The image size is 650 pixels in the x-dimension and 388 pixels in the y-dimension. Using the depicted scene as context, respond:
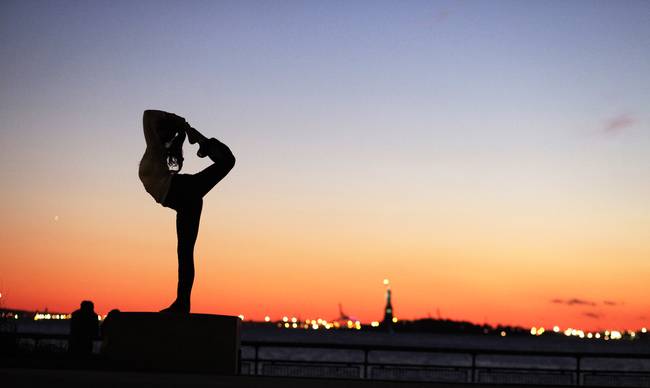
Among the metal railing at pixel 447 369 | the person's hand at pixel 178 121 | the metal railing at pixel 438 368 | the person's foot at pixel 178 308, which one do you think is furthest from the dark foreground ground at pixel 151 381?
the metal railing at pixel 438 368

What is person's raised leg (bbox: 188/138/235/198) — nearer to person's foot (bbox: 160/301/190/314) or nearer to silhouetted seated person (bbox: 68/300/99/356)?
person's foot (bbox: 160/301/190/314)

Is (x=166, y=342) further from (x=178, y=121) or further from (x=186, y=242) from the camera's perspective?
(x=178, y=121)

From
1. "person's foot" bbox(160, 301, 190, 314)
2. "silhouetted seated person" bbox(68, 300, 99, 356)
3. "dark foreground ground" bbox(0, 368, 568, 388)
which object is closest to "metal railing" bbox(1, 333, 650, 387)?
"silhouetted seated person" bbox(68, 300, 99, 356)

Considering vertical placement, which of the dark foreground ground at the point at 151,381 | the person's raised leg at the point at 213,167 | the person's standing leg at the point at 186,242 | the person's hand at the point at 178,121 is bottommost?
the dark foreground ground at the point at 151,381

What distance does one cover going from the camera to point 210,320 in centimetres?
1104

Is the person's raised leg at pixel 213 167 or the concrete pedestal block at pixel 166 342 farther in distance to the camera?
the person's raised leg at pixel 213 167

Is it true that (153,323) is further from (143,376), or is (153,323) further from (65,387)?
(65,387)

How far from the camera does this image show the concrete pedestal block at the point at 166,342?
Result: 10914 millimetres

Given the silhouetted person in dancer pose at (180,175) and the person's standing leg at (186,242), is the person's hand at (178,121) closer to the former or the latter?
the silhouetted person in dancer pose at (180,175)

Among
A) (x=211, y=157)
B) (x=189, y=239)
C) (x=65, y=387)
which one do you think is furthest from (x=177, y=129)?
(x=65, y=387)

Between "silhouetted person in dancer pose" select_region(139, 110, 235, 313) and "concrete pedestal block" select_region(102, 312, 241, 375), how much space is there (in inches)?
19.5

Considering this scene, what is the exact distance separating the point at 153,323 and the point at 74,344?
328 cm

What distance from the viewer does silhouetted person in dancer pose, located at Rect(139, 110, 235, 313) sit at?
11422 millimetres

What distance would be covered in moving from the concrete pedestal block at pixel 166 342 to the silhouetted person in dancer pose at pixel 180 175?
1.63 ft
